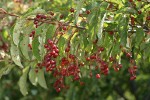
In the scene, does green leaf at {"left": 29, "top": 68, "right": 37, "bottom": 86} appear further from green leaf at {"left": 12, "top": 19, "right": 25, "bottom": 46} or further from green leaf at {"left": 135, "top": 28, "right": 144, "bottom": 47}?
green leaf at {"left": 135, "top": 28, "right": 144, "bottom": 47}

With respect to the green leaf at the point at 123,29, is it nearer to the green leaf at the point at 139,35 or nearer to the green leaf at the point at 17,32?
the green leaf at the point at 139,35

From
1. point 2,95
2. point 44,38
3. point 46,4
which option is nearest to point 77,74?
point 44,38

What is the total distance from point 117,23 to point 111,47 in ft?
0.43

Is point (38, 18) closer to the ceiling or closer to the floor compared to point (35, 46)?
closer to the ceiling

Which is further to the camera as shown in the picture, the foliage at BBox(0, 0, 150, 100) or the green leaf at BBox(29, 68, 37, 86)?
the green leaf at BBox(29, 68, 37, 86)

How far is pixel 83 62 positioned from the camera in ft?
8.35

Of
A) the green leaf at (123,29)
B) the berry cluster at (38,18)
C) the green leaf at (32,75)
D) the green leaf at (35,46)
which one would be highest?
the berry cluster at (38,18)

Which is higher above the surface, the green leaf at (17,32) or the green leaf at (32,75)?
the green leaf at (17,32)

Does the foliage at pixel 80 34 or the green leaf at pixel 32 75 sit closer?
the foliage at pixel 80 34

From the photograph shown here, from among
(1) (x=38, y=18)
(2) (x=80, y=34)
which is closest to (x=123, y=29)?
(2) (x=80, y=34)

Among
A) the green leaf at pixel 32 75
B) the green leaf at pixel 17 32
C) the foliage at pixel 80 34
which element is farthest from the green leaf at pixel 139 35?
the green leaf at pixel 32 75

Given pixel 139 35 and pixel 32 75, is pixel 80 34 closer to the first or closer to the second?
pixel 139 35

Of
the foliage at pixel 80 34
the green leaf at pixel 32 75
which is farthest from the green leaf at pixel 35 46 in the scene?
the green leaf at pixel 32 75

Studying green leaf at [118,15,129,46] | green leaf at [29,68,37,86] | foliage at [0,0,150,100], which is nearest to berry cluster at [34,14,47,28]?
foliage at [0,0,150,100]
